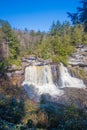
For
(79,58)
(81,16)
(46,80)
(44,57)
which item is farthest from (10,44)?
(81,16)

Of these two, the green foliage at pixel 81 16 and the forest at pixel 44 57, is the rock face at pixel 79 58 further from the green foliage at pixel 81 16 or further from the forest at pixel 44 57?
the green foliage at pixel 81 16

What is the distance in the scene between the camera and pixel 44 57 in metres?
52.8

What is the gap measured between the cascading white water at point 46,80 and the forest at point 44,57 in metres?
3.29

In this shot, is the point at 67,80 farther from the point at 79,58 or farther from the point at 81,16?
the point at 81,16

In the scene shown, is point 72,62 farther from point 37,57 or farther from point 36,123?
point 36,123

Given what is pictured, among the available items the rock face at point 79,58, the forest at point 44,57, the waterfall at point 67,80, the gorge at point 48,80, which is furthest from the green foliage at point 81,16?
the rock face at point 79,58

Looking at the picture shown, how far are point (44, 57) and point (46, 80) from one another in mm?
8512

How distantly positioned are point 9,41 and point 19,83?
11.7m

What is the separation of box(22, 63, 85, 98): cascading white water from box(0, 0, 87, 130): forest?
329 cm

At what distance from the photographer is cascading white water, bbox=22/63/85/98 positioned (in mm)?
41688

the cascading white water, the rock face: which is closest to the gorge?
the cascading white water

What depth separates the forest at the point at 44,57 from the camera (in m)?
7.66

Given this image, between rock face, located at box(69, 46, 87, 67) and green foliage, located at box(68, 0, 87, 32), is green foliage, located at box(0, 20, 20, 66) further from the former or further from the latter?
green foliage, located at box(68, 0, 87, 32)

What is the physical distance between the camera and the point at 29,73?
151ft
